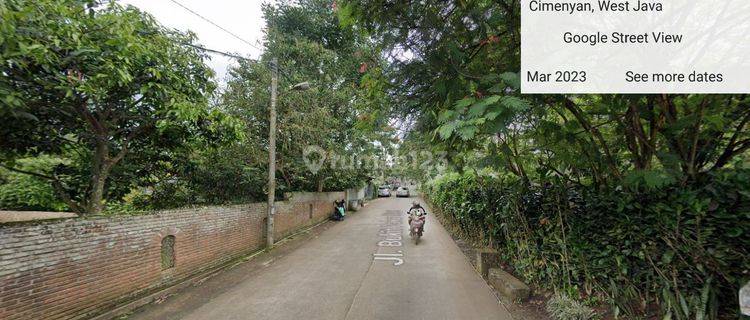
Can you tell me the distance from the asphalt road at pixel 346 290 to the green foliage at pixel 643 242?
1225mm

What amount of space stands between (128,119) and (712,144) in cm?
827

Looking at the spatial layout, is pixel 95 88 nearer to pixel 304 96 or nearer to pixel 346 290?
pixel 346 290

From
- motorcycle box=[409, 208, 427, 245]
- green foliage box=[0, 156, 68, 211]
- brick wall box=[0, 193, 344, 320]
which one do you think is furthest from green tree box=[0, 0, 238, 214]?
motorcycle box=[409, 208, 427, 245]

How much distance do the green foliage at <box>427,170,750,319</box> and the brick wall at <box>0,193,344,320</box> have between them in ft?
20.9

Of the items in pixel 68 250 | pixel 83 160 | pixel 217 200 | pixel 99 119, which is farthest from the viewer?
pixel 217 200

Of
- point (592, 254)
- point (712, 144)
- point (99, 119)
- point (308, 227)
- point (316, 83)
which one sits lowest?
point (308, 227)

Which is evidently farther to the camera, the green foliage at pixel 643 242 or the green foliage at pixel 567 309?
the green foliage at pixel 567 309

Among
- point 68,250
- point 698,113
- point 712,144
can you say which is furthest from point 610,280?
point 68,250

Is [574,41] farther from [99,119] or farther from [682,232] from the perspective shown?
[99,119]

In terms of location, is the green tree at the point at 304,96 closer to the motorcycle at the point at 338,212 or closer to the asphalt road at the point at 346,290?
the motorcycle at the point at 338,212

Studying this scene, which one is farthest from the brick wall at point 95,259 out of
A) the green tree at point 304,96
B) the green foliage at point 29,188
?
the green tree at point 304,96

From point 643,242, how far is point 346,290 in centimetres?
425

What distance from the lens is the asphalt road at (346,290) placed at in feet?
15.6

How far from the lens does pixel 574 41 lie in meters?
2.64
